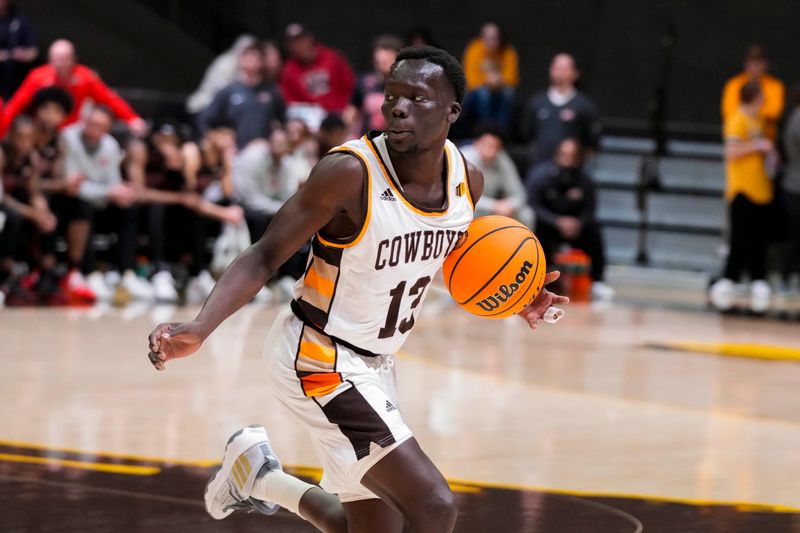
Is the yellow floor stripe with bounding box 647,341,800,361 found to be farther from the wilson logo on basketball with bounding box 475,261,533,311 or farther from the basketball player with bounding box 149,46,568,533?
the basketball player with bounding box 149,46,568,533

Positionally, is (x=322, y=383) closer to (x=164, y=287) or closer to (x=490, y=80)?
(x=164, y=287)

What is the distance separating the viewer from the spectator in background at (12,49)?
1243 centimetres

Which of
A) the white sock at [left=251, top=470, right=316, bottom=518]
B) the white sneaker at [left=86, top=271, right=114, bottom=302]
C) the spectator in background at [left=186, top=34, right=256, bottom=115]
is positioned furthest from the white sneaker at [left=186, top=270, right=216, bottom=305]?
the white sock at [left=251, top=470, right=316, bottom=518]

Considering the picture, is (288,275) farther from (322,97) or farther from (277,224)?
(277,224)

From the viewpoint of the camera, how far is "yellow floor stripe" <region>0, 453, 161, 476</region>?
5.51m

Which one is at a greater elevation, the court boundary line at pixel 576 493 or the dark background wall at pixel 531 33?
the dark background wall at pixel 531 33

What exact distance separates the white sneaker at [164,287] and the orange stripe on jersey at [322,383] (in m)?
7.65

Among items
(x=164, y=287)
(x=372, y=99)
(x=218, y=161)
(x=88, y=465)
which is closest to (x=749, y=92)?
(x=372, y=99)

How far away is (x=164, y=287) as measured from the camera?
11.4 m

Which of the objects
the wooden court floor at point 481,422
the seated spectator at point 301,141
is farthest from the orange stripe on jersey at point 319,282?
the seated spectator at point 301,141

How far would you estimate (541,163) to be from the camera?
13.4 meters

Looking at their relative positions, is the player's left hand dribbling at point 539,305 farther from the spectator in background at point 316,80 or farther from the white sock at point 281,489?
the spectator in background at point 316,80

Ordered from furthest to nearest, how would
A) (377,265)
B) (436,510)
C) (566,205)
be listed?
(566,205) < (377,265) < (436,510)

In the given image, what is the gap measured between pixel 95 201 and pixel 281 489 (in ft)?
24.5
